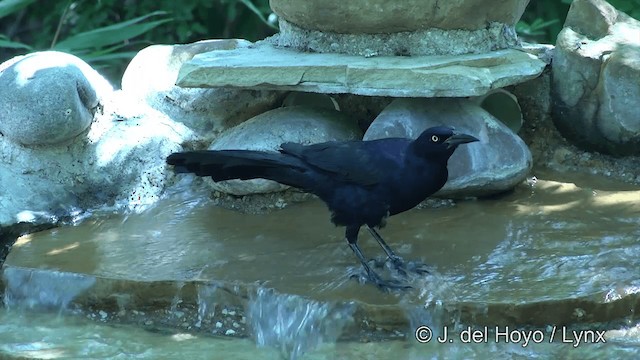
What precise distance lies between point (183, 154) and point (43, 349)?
0.88 metres

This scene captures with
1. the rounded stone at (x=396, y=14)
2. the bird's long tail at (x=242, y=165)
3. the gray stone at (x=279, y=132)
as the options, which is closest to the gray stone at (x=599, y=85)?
the rounded stone at (x=396, y=14)

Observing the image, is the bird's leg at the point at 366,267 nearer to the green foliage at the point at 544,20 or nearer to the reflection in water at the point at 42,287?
the reflection in water at the point at 42,287

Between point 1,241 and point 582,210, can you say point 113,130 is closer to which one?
point 1,241

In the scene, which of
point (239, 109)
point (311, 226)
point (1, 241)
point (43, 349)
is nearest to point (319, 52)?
point (239, 109)

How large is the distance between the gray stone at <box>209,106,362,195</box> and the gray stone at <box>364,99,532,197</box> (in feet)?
0.78

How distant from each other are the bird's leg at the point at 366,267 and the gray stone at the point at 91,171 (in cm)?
138

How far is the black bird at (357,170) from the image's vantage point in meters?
3.73

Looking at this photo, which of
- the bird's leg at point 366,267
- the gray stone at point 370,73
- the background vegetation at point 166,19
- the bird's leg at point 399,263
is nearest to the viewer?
the bird's leg at point 366,267

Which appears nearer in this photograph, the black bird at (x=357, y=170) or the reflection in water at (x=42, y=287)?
the black bird at (x=357, y=170)

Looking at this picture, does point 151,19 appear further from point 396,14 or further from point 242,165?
point 242,165

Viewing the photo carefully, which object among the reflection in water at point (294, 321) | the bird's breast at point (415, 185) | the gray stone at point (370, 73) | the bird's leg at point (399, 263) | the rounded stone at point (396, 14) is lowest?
the reflection in water at point (294, 321)

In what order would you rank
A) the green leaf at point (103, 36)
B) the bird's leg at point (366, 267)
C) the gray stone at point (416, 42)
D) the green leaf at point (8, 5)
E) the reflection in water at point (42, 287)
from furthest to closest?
the green leaf at point (103, 36) < the green leaf at point (8, 5) < the gray stone at point (416, 42) < the reflection in water at point (42, 287) < the bird's leg at point (366, 267)

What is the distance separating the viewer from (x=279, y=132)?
4.75 meters

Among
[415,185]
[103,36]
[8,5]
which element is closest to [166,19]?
[103,36]
